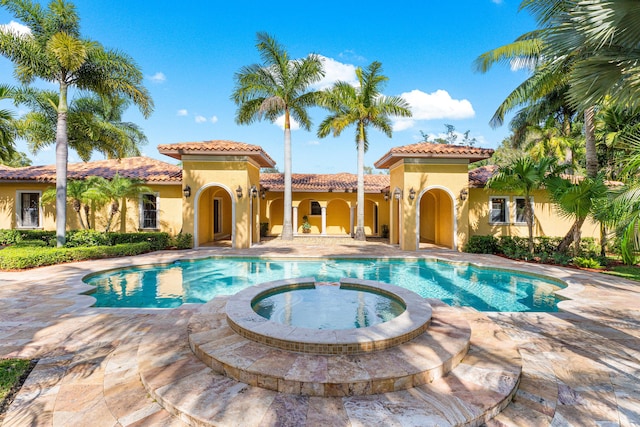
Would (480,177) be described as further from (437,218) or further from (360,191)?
(360,191)

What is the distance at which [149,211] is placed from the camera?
56.8 ft

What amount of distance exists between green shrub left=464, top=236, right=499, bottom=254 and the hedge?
53.5 feet

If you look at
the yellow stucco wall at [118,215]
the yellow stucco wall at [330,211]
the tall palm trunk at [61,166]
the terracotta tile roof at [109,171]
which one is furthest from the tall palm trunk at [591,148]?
the tall palm trunk at [61,166]

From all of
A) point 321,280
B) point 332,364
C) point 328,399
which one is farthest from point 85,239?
point 328,399

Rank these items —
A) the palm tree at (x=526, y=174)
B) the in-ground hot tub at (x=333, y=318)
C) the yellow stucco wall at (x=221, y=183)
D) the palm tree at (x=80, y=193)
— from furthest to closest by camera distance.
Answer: the yellow stucco wall at (x=221, y=183), the palm tree at (x=80, y=193), the palm tree at (x=526, y=174), the in-ground hot tub at (x=333, y=318)

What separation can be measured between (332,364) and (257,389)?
0.92 meters

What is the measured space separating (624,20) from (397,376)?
19.0ft

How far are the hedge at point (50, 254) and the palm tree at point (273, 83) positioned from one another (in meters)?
10.3

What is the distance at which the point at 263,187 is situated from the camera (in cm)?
2116

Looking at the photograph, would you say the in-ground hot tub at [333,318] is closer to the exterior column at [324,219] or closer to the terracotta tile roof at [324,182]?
the terracotta tile roof at [324,182]

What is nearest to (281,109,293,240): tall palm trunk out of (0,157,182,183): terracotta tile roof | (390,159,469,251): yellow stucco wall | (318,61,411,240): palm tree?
(318,61,411,240): palm tree

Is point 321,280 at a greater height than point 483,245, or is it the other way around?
point 483,245

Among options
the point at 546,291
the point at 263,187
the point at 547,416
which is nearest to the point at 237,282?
the point at 547,416

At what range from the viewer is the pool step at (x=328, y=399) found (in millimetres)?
2875
